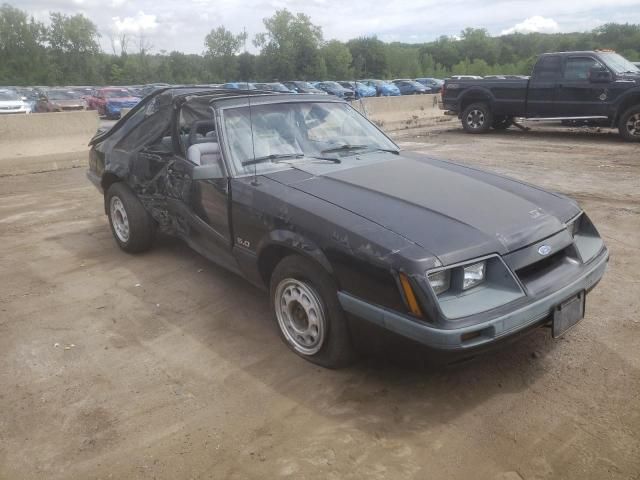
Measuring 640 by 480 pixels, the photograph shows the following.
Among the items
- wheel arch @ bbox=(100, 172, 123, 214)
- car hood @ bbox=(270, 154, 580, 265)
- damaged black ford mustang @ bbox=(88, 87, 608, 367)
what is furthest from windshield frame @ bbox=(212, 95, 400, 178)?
wheel arch @ bbox=(100, 172, 123, 214)

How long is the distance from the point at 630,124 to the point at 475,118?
3.85 metres

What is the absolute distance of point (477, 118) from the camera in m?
14.6

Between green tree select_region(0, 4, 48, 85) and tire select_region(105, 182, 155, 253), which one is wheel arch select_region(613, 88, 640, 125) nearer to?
tire select_region(105, 182, 155, 253)

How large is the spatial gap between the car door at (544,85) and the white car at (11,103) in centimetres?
2003

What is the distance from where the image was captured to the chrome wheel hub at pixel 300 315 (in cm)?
312

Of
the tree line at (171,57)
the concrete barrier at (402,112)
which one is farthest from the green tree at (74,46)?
the concrete barrier at (402,112)

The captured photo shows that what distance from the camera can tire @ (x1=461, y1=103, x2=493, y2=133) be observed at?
14.3 m

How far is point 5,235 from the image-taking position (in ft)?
20.1

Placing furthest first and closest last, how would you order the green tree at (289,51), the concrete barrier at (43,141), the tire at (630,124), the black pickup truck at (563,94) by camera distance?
1. the green tree at (289,51)
2. the black pickup truck at (563,94)
3. the tire at (630,124)
4. the concrete barrier at (43,141)

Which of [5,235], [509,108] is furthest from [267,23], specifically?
[5,235]

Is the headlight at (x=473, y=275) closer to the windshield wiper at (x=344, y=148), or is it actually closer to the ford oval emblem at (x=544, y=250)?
the ford oval emblem at (x=544, y=250)

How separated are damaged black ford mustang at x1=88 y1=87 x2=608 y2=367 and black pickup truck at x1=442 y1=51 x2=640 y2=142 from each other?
9.88 meters

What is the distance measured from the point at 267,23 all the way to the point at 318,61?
1569 centimetres

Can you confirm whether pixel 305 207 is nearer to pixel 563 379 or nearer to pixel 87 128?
pixel 563 379
